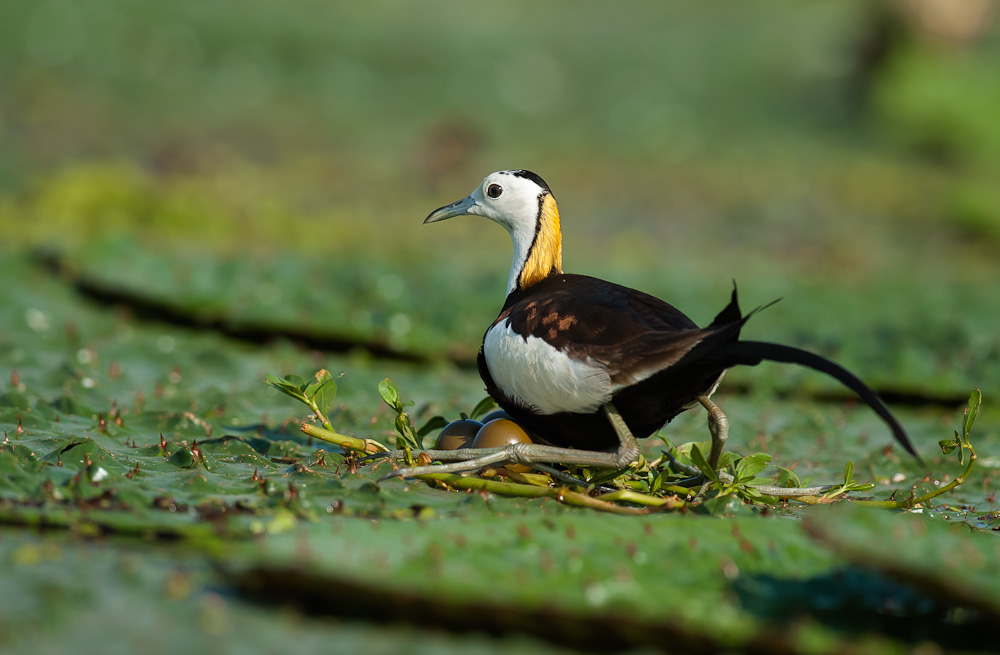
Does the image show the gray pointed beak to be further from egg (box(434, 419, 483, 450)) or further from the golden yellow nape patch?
egg (box(434, 419, 483, 450))

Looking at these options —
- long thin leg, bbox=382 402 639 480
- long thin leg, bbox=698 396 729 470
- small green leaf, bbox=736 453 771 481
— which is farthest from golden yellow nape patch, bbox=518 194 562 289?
small green leaf, bbox=736 453 771 481

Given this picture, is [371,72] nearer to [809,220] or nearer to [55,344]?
[809,220]

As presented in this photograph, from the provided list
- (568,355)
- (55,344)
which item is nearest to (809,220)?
(55,344)

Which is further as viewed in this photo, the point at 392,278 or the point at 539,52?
the point at 539,52

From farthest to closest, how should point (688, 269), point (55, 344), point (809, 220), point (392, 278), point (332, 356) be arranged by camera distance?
point (809, 220) < point (688, 269) < point (392, 278) < point (332, 356) < point (55, 344)

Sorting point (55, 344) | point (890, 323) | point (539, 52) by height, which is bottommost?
point (55, 344)

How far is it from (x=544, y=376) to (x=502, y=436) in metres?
0.41

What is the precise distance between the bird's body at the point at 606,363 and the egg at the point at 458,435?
19 cm

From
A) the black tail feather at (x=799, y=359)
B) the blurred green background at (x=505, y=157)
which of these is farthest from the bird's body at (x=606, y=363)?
the blurred green background at (x=505, y=157)

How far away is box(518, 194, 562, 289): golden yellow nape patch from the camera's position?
531cm

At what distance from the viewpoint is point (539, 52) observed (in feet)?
74.3

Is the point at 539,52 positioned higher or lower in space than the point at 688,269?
higher

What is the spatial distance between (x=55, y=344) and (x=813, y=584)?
5.41 meters

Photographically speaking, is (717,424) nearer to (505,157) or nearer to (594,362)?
(594,362)
